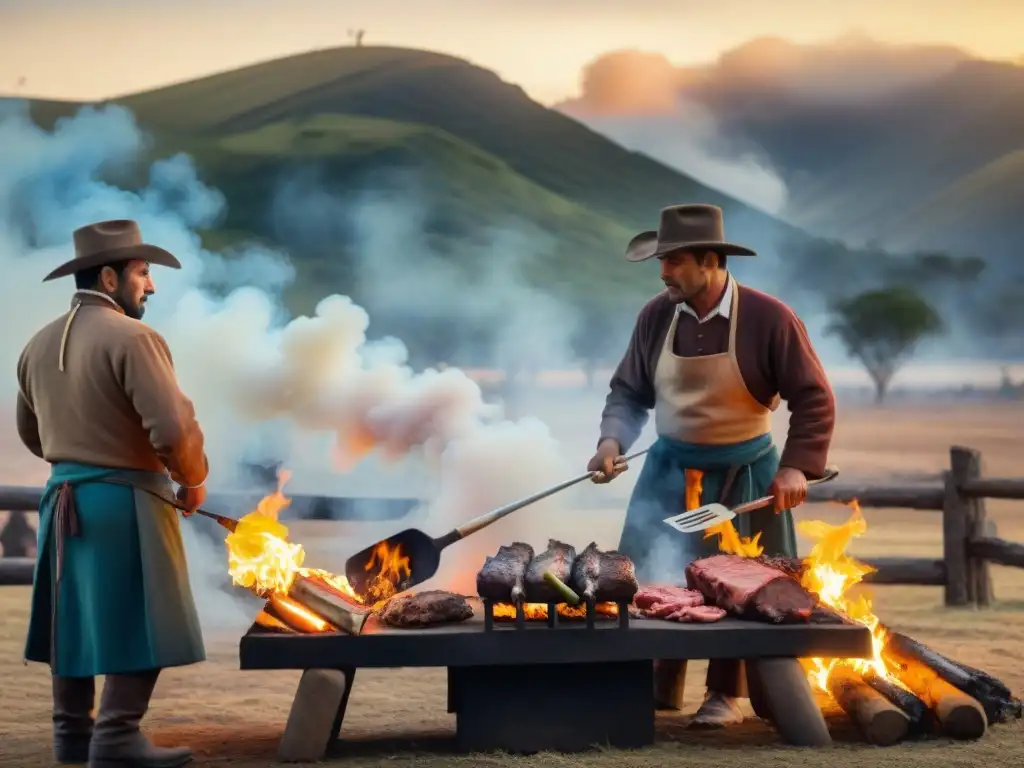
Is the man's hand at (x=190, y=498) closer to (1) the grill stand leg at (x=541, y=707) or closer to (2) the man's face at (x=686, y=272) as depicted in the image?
(1) the grill stand leg at (x=541, y=707)

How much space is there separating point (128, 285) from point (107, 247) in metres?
0.13

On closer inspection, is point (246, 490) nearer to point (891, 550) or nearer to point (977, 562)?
point (977, 562)

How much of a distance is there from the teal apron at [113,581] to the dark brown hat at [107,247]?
631 millimetres

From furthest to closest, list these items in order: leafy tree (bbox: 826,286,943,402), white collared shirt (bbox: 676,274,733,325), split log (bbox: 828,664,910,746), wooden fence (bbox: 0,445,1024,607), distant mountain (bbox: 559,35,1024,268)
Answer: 1. leafy tree (bbox: 826,286,943,402)
2. distant mountain (bbox: 559,35,1024,268)
3. wooden fence (bbox: 0,445,1024,607)
4. white collared shirt (bbox: 676,274,733,325)
5. split log (bbox: 828,664,910,746)

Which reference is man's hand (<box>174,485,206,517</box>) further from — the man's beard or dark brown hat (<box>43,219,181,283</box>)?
dark brown hat (<box>43,219,181,283</box>)

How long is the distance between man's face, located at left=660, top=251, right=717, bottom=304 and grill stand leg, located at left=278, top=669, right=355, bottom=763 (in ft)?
6.01

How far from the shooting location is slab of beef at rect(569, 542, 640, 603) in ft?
13.6

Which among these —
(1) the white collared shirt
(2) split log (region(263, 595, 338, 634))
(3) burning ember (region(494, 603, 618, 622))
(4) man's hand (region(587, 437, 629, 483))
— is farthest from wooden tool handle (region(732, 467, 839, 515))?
(2) split log (region(263, 595, 338, 634))

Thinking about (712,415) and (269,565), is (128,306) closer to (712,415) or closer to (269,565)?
(269,565)

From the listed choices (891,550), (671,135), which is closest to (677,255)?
(891,550)

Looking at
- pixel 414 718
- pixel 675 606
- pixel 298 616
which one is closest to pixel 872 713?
pixel 675 606

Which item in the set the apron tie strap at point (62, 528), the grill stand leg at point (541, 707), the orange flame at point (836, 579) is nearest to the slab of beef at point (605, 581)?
the grill stand leg at point (541, 707)

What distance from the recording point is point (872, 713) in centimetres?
442

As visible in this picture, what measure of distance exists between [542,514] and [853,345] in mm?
10237
